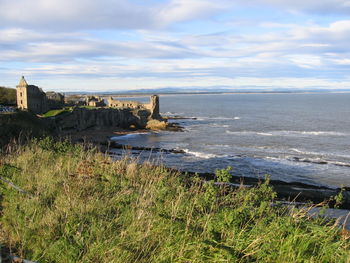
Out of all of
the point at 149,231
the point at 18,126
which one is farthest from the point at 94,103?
the point at 149,231

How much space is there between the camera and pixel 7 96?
74812 millimetres

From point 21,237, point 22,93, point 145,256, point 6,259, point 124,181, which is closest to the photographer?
point 6,259

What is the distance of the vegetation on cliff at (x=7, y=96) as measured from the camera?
7239 centimetres

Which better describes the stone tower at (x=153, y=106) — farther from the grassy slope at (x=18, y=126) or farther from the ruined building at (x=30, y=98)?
the grassy slope at (x=18, y=126)

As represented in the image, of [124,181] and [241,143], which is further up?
[124,181]

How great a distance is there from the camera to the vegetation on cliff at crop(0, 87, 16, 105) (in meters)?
72.4

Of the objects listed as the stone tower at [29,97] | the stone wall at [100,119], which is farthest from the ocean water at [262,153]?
the stone tower at [29,97]

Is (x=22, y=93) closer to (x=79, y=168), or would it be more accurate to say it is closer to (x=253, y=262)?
(x=79, y=168)

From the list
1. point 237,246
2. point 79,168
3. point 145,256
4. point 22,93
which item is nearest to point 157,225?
point 145,256

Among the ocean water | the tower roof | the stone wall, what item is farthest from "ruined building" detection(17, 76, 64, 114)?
the ocean water

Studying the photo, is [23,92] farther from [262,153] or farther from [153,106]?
[262,153]

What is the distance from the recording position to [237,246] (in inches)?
185

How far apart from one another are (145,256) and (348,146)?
2091 inches

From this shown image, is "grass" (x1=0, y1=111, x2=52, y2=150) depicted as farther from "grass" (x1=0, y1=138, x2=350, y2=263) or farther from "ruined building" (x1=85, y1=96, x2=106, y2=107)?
"ruined building" (x1=85, y1=96, x2=106, y2=107)
